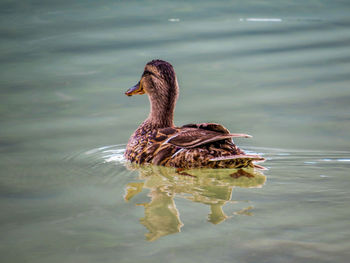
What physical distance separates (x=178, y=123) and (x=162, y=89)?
1.07m

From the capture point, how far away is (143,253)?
12.6ft

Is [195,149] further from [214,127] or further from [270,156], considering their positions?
[270,156]

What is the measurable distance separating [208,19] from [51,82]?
471 cm

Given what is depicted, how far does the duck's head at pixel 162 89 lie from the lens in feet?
20.6

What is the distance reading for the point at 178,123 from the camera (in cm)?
734

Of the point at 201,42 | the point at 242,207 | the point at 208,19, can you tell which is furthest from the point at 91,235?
the point at 208,19

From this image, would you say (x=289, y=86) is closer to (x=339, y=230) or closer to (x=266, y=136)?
(x=266, y=136)

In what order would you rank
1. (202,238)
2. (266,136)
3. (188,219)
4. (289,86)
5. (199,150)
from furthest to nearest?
(289,86) → (266,136) → (199,150) → (188,219) → (202,238)

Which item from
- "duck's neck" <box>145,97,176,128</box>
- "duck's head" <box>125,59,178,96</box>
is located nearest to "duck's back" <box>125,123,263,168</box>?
"duck's neck" <box>145,97,176,128</box>

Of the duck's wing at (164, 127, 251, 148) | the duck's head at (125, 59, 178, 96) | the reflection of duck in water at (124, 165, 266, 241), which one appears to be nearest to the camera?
the reflection of duck in water at (124, 165, 266, 241)

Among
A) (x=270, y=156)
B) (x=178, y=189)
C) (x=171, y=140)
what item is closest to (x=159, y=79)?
(x=171, y=140)

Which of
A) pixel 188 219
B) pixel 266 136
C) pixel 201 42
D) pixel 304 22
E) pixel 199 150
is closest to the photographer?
pixel 188 219

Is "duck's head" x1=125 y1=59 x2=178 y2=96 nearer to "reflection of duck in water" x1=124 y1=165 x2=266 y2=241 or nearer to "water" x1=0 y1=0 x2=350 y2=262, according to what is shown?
"water" x1=0 y1=0 x2=350 y2=262

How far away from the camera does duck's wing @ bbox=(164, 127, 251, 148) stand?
5340 mm
